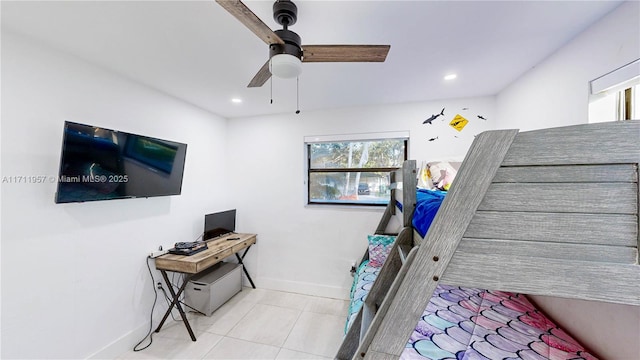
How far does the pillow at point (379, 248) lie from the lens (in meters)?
2.48

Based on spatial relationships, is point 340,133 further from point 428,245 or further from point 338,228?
point 428,245

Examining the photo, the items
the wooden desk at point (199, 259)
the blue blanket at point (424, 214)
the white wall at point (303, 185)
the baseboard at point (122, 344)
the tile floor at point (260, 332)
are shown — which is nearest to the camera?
the blue blanket at point (424, 214)

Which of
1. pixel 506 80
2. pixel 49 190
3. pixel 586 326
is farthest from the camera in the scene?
pixel 506 80

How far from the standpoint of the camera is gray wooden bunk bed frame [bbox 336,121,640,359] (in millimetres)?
541

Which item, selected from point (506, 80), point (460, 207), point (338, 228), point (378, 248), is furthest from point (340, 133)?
point (460, 207)

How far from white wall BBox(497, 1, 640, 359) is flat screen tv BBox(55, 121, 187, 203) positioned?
10.4ft

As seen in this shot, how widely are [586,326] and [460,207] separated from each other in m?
1.26

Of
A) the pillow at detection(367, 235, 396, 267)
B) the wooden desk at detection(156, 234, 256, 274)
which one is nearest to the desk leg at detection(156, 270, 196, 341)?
the wooden desk at detection(156, 234, 256, 274)

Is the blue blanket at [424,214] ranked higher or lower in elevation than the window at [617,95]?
lower

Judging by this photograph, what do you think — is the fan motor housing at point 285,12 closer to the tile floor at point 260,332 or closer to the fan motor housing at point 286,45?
the fan motor housing at point 286,45

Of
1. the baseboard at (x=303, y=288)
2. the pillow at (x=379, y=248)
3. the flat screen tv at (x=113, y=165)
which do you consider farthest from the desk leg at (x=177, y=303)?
the pillow at (x=379, y=248)

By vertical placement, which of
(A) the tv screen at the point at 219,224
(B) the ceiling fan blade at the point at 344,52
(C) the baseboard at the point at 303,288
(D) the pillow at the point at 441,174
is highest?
(B) the ceiling fan blade at the point at 344,52

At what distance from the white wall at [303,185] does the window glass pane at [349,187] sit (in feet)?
0.60

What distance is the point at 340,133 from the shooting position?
9.73 ft
